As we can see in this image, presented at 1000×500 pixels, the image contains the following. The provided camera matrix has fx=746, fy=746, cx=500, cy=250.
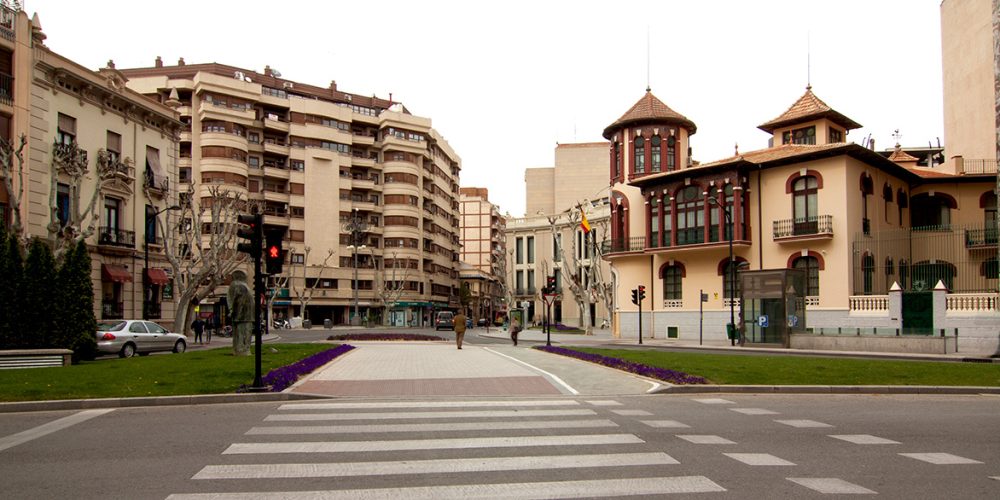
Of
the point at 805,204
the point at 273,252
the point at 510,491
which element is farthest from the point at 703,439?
the point at 805,204

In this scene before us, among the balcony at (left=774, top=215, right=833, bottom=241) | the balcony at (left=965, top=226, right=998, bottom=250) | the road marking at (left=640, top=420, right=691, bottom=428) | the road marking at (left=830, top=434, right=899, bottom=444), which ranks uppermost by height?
the balcony at (left=774, top=215, right=833, bottom=241)

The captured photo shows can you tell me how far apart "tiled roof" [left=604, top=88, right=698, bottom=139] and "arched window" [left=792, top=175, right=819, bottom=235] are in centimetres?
1055

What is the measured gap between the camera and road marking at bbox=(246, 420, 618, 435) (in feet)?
32.2

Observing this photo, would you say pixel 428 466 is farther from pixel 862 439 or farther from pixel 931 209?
pixel 931 209

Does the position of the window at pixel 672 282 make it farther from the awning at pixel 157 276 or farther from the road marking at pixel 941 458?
the road marking at pixel 941 458

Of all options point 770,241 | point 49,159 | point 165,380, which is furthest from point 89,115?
point 770,241

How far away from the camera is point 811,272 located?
39875 mm

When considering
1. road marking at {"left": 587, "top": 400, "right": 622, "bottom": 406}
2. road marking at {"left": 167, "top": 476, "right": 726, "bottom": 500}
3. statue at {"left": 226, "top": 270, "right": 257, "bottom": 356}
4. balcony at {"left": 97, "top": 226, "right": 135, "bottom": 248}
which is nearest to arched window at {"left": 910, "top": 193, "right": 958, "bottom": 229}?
road marking at {"left": 587, "top": 400, "right": 622, "bottom": 406}

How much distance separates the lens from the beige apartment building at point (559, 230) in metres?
82.4

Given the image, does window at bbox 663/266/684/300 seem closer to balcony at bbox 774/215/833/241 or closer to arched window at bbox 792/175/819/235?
balcony at bbox 774/215/833/241

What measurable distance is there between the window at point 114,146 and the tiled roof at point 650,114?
3003cm

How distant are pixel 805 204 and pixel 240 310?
30.7m

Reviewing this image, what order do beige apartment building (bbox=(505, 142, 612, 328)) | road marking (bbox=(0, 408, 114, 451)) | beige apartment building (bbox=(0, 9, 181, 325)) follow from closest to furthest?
1. road marking (bbox=(0, 408, 114, 451))
2. beige apartment building (bbox=(0, 9, 181, 325))
3. beige apartment building (bbox=(505, 142, 612, 328))

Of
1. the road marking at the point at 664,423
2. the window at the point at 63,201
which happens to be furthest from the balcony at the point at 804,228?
the window at the point at 63,201
